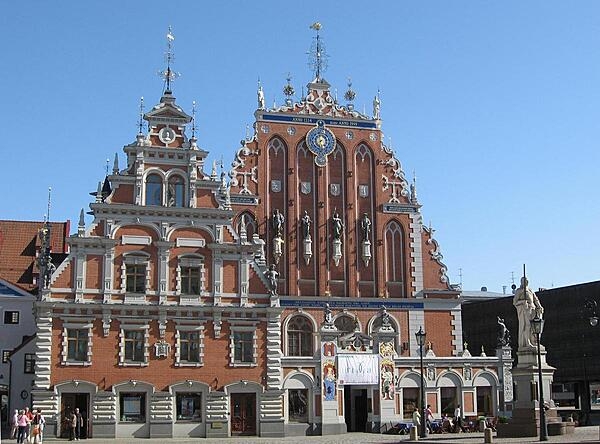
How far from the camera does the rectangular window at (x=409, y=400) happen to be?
45.7 metres

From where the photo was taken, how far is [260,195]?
165ft

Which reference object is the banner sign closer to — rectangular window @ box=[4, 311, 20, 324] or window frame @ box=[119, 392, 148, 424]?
window frame @ box=[119, 392, 148, 424]

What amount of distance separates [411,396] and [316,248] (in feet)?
34.4

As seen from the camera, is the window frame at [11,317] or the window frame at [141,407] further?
the window frame at [11,317]

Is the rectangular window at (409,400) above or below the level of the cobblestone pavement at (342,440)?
above

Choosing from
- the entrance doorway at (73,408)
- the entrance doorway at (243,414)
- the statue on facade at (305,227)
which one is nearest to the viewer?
the entrance doorway at (73,408)

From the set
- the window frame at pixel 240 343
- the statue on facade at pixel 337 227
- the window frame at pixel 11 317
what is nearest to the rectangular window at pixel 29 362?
the window frame at pixel 11 317

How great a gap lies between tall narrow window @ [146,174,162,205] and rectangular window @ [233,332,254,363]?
7.91 meters

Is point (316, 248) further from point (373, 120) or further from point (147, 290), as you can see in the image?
point (147, 290)

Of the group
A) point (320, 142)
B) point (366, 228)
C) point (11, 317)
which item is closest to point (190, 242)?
point (366, 228)

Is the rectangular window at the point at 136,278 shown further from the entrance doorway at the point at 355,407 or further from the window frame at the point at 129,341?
the entrance doorway at the point at 355,407

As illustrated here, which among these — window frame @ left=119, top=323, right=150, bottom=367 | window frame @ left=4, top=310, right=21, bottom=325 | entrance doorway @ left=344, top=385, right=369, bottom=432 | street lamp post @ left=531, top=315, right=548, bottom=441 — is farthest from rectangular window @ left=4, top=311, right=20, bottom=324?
street lamp post @ left=531, top=315, right=548, bottom=441

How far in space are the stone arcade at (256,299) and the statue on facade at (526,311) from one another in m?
9.61

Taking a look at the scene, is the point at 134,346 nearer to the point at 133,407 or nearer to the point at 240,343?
the point at 133,407
